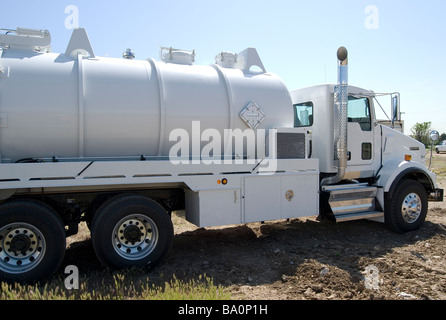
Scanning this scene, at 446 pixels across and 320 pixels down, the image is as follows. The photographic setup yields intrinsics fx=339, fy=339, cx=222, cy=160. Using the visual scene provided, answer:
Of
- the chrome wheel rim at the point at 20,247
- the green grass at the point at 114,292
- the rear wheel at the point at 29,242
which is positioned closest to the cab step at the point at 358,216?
the green grass at the point at 114,292

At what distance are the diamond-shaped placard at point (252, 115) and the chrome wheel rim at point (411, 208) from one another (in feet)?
12.5

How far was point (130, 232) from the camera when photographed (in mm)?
4930

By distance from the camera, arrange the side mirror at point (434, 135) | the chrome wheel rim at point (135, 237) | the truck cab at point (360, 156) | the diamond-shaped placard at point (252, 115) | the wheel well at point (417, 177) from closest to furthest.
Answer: the chrome wheel rim at point (135, 237), the diamond-shaped placard at point (252, 115), the truck cab at point (360, 156), the wheel well at point (417, 177), the side mirror at point (434, 135)

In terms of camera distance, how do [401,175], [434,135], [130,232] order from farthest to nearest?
[434,135] → [401,175] → [130,232]

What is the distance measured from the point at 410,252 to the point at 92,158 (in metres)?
5.54

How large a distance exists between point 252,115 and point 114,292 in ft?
11.3

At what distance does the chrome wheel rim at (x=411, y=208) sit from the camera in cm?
722

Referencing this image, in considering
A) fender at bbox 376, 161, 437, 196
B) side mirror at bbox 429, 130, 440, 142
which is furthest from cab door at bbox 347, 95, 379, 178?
side mirror at bbox 429, 130, 440, 142
